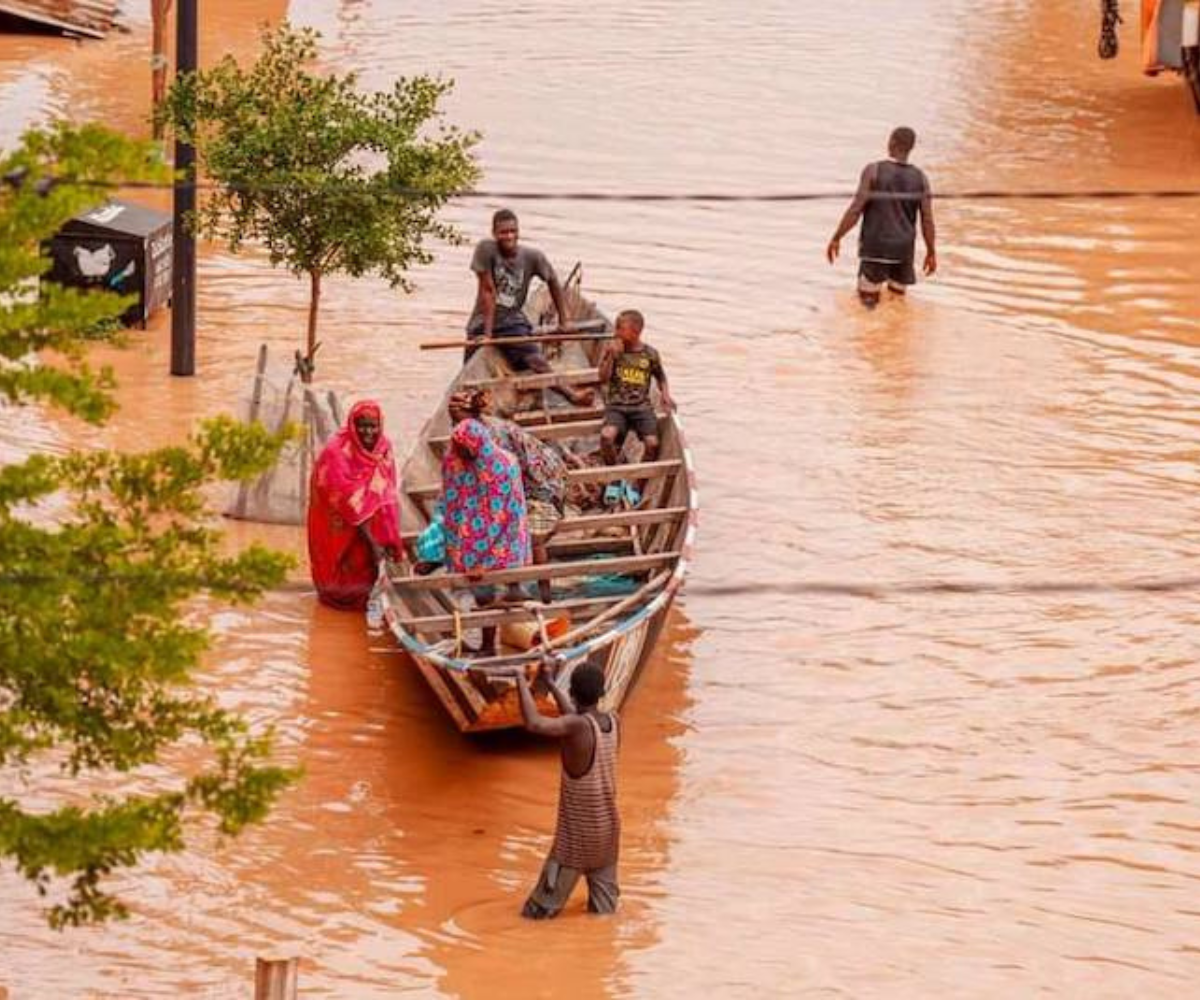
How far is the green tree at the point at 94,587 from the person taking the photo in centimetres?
962

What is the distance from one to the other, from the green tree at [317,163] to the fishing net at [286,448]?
124cm

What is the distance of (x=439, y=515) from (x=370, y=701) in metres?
0.98

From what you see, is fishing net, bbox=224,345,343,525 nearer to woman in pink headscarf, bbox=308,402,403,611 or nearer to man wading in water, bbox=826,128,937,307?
woman in pink headscarf, bbox=308,402,403,611

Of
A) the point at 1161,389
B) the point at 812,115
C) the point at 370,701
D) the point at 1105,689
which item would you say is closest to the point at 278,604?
the point at 370,701

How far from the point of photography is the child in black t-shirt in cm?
1741

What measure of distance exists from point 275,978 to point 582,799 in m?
2.60

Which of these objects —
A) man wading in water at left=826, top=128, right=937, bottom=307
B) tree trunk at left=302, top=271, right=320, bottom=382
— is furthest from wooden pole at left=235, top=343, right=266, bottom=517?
man wading in water at left=826, top=128, right=937, bottom=307

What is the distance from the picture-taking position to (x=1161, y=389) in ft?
70.6

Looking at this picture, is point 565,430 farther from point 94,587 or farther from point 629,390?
point 94,587

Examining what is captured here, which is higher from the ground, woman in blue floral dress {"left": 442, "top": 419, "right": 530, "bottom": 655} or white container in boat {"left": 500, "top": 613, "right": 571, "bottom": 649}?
woman in blue floral dress {"left": 442, "top": 419, "right": 530, "bottom": 655}

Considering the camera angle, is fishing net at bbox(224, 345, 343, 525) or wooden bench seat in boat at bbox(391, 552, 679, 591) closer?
wooden bench seat in boat at bbox(391, 552, 679, 591)

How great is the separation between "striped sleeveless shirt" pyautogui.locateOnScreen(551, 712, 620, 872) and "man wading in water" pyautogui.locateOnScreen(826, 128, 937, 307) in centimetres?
977

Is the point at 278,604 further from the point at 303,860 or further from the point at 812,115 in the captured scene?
the point at 812,115

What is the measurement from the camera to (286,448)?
17.9 m
